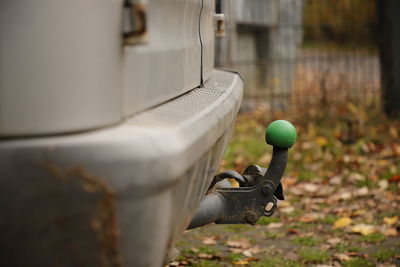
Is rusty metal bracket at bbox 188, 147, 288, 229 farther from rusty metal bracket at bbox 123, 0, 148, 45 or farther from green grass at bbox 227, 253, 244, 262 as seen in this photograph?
rusty metal bracket at bbox 123, 0, 148, 45

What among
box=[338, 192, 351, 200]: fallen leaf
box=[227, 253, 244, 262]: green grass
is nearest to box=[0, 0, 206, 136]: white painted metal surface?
box=[227, 253, 244, 262]: green grass

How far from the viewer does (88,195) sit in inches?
55.4

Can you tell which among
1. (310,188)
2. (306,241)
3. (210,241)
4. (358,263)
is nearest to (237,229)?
(210,241)

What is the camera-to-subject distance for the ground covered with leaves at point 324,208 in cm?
402

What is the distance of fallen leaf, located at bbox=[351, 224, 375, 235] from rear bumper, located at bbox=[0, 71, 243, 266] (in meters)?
3.13

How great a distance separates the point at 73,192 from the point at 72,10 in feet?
1.17

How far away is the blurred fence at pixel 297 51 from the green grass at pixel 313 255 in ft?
16.5

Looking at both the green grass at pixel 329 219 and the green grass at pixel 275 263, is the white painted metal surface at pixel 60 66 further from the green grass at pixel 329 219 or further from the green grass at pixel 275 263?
the green grass at pixel 329 219

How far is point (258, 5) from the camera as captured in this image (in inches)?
433

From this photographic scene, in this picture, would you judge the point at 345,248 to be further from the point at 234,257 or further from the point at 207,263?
the point at 207,263

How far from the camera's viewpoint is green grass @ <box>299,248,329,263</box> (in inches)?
154

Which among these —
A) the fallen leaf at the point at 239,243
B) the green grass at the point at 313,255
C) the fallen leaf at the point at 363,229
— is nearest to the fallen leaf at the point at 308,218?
the fallen leaf at the point at 363,229

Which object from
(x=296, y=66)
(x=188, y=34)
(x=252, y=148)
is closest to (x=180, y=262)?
(x=188, y=34)

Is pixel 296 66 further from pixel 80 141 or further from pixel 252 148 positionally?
pixel 80 141
